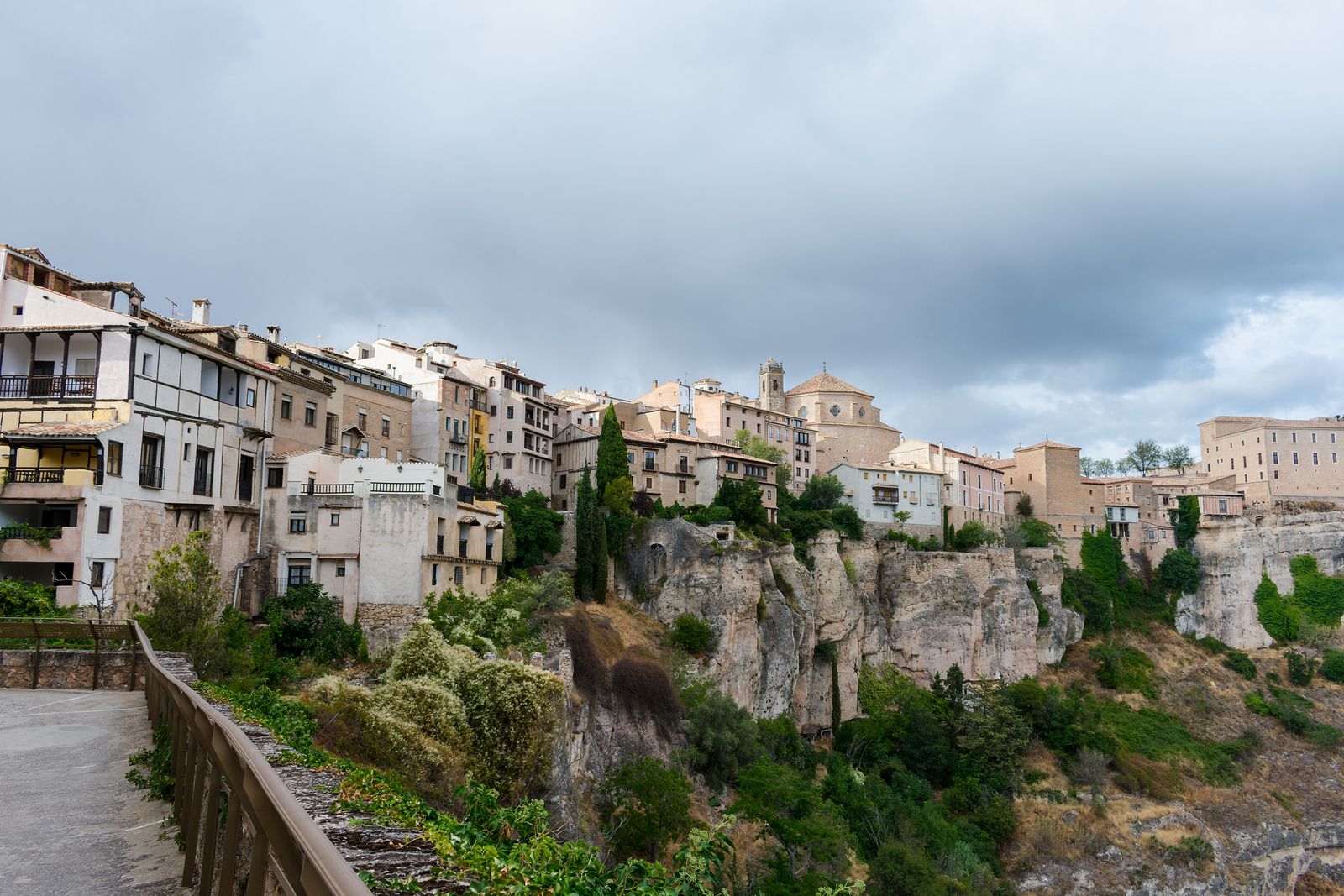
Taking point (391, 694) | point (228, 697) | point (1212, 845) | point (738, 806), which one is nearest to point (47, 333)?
point (391, 694)

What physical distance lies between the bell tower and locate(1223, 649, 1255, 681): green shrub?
48.4 meters

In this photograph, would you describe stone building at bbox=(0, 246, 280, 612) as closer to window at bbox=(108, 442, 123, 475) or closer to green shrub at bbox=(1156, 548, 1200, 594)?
window at bbox=(108, 442, 123, 475)

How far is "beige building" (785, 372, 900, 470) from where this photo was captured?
89.4 metres

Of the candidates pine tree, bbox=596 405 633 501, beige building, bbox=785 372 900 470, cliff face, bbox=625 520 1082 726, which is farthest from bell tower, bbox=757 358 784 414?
pine tree, bbox=596 405 633 501

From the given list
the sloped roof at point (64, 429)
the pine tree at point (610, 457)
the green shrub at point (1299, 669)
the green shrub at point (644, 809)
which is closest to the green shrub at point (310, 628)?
the sloped roof at point (64, 429)

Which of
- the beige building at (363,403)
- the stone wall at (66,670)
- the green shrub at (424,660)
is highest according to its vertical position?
the beige building at (363,403)

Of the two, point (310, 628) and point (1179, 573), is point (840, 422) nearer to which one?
point (1179, 573)

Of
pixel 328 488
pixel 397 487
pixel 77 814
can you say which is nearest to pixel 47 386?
pixel 328 488

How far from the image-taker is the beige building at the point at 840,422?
89438mm

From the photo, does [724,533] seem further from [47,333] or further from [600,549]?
[47,333]

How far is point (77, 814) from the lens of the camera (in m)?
8.30

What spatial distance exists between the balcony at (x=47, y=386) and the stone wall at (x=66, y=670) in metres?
15.8

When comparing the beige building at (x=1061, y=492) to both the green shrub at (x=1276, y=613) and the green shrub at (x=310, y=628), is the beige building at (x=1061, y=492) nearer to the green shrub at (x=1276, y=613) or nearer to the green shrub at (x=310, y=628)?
the green shrub at (x=1276, y=613)

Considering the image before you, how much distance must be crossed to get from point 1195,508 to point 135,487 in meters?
90.3
